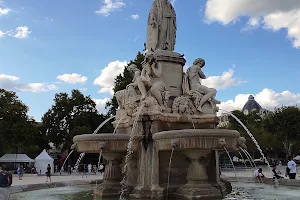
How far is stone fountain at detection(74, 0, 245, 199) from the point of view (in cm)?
964

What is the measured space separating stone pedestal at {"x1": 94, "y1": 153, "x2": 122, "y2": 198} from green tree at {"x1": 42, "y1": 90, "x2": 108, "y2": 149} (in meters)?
38.8

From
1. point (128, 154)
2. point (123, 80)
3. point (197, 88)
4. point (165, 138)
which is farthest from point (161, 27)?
point (123, 80)

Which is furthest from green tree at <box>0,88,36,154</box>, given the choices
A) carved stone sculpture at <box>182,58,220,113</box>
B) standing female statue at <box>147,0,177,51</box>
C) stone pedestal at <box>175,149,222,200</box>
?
stone pedestal at <box>175,149,222,200</box>

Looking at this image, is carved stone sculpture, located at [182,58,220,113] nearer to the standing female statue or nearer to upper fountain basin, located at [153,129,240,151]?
the standing female statue

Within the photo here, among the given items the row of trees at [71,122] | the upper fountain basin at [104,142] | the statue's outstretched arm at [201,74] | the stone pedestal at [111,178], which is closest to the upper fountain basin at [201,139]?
the upper fountain basin at [104,142]

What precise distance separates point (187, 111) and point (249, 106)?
116 metres

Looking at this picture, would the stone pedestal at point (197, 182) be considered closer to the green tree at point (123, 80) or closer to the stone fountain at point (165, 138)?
the stone fountain at point (165, 138)

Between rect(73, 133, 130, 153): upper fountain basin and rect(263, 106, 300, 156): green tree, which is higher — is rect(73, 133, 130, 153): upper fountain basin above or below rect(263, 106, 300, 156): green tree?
below

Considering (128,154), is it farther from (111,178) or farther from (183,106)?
(183,106)

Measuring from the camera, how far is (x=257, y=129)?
6291 centimetres

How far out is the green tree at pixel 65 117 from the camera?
5031 cm

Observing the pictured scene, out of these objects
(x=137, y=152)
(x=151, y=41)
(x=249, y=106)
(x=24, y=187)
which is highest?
(x=249, y=106)

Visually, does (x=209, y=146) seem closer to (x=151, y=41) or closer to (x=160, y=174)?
(x=160, y=174)

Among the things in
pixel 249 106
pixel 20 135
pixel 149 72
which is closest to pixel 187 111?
pixel 149 72
